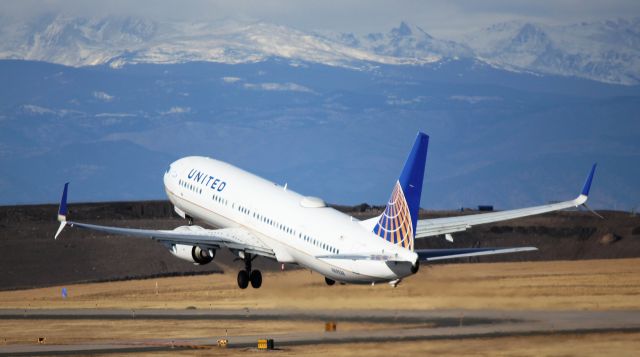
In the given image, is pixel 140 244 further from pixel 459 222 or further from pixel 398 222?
pixel 398 222

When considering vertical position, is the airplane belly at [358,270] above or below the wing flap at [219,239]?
below

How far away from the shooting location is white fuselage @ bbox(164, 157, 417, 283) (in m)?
69.1

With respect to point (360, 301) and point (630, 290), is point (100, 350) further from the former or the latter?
point (630, 290)

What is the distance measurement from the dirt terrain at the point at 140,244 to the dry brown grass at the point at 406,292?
11089 millimetres

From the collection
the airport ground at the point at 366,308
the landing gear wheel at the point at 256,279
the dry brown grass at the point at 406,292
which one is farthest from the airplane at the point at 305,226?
the airport ground at the point at 366,308

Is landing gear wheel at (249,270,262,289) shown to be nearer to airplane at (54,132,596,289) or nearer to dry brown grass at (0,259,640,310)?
airplane at (54,132,596,289)

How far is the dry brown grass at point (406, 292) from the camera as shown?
8162cm

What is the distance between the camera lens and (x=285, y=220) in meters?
77.9

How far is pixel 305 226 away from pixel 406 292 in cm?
1275

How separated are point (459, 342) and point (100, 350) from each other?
61.0 ft

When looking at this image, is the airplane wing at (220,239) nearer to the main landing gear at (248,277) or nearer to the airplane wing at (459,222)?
the main landing gear at (248,277)

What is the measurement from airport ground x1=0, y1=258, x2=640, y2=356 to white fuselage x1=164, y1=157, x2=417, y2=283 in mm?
3887

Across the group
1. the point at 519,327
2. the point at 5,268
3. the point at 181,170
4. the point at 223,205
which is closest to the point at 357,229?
the point at 519,327

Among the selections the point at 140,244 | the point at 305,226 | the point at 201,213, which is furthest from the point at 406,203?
the point at 140,244
